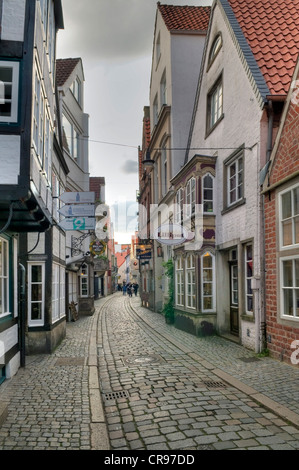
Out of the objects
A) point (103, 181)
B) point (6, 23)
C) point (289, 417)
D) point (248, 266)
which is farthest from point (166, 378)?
point (103, 181)

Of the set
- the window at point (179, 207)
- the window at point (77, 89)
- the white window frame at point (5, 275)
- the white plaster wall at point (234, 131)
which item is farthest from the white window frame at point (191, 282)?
the window at point (77, 89)

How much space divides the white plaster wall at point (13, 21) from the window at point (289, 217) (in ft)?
18.4

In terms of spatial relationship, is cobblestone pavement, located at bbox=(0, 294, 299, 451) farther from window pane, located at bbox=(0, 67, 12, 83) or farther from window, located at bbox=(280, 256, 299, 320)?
window pane, located at bbox=(0, 67, 12, 83)

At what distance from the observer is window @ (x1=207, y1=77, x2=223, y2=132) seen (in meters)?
13.8

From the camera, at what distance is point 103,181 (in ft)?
138

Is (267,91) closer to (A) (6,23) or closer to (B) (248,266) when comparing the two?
(B) (248,266)

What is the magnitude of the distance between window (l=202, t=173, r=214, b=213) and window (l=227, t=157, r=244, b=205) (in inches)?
39.6

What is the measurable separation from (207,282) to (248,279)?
250 centimetres

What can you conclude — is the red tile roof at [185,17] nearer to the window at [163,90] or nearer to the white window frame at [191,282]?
the window at [163,90]

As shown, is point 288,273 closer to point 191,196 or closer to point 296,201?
point 296,201

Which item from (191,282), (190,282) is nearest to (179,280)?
(190,282)

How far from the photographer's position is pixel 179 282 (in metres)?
16.2

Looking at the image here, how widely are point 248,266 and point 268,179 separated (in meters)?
2.56

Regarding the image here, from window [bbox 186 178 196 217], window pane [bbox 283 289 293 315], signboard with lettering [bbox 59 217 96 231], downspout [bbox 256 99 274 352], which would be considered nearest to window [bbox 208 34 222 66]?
window [bbox 186 178 196 217]
